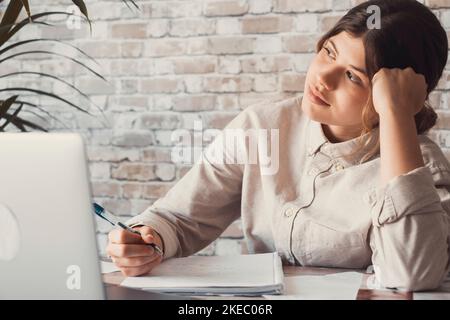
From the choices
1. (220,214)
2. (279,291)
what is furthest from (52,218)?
(220,214)

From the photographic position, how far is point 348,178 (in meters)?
1.48

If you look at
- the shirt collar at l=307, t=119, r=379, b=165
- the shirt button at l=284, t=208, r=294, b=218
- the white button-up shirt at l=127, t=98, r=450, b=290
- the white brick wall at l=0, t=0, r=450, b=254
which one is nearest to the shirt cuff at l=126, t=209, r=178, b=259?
the white button-up shirt at l=127, t=98, r=450, b=290

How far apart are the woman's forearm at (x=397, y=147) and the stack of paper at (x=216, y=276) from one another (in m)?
0.28

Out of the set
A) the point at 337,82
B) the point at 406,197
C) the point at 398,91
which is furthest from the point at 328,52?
the point at 406,197

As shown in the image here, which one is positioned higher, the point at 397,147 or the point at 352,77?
the point at 352,77

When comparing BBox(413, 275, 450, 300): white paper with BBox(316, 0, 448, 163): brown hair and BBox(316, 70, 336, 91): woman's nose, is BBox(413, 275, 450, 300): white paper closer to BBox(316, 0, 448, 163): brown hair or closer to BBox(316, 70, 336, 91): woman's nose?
BBox(316, 0, 448, 163): brown hair

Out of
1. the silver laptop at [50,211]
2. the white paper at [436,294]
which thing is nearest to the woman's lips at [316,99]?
the white paper at [436,294]

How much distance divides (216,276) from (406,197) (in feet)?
1.26

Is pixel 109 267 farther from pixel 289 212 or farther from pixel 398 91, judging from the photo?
pixel 398 91

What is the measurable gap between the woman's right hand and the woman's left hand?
55 cm

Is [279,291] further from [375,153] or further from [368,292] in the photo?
[375,153]

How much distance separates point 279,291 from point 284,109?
2.13 feet

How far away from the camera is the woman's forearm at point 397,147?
4.20ft

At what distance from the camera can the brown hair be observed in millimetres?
1454
